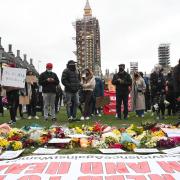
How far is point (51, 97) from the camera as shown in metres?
16.7

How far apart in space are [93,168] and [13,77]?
1009 centimetres

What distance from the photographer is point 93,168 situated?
5.93 metres

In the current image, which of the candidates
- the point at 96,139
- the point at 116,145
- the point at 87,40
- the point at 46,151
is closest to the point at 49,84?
the point at 96,139

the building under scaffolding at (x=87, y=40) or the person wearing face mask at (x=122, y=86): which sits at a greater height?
the building under scaffolding at (x=87, y=40)

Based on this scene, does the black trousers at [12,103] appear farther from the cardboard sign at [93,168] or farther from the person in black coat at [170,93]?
the cardboard sign at [93,168]

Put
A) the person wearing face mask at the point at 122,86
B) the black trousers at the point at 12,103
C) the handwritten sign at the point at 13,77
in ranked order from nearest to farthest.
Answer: the black trousers at the point at 12,103 < the handwritten sign at the point at 13,77 < the person wearing face mask at the point at 122,86

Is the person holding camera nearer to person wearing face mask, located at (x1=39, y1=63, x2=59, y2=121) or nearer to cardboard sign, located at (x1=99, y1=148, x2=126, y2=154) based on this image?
person wearing face mask, located at (x1=39, y1=63, x2=59, y2=121)

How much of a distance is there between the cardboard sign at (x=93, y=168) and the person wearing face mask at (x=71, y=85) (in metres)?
9.16

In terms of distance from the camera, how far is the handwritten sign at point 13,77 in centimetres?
1528

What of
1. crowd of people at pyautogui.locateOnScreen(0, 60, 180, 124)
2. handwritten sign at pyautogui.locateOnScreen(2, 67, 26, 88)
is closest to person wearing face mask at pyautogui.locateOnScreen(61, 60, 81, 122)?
crowd of people at pyautogui.locateOnScreen(0, 60, 180, 124)

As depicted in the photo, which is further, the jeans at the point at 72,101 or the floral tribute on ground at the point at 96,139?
the jeans at the point at 72,101

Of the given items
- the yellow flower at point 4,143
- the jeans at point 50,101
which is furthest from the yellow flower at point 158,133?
the jeans at point 50,101

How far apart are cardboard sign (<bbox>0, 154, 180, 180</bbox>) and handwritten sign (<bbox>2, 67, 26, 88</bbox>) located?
8.80 metres

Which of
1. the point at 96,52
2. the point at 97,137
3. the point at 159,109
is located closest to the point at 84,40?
the point at 96,52
